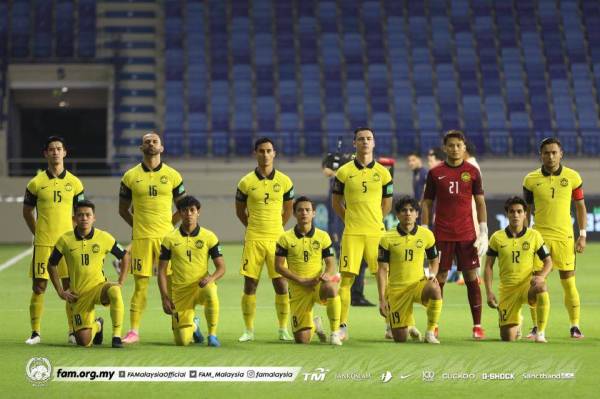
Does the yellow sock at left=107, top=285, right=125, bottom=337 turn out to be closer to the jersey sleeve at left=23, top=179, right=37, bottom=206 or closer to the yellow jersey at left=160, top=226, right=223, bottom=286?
the yellow jersey at left=160, top=226, right=223, bottom=286

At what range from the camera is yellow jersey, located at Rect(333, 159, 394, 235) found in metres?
9.66

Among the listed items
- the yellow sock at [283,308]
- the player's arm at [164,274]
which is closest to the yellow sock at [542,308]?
the yellow sock at [283,308]

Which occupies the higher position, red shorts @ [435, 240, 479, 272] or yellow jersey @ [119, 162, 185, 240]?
yellow jersey @ [119, 162, 185, 240]

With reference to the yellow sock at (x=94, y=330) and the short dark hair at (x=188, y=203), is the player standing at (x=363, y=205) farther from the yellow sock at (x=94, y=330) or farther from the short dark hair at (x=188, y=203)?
the yellow sock at (x=94, y=330)

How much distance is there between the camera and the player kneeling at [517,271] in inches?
354

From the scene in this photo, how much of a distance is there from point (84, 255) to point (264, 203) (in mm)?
1584

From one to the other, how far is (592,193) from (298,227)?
52.5 ft

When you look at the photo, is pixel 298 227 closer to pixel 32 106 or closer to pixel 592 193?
pixel 592 193

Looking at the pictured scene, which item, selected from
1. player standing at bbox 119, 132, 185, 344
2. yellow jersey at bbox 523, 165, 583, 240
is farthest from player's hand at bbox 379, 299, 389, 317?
player standing at bbox 119, 132, 185, 344

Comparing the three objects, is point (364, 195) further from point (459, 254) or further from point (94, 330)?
point (94, 330)

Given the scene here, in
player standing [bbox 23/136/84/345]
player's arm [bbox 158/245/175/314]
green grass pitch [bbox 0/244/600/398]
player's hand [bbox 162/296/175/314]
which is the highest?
player standing [bbox 23/136/84/345]

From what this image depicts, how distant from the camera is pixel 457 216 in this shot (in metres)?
9.34

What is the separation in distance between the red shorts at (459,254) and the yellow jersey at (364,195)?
64cm

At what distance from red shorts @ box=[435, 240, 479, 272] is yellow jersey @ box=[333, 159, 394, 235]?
64 centimetres
